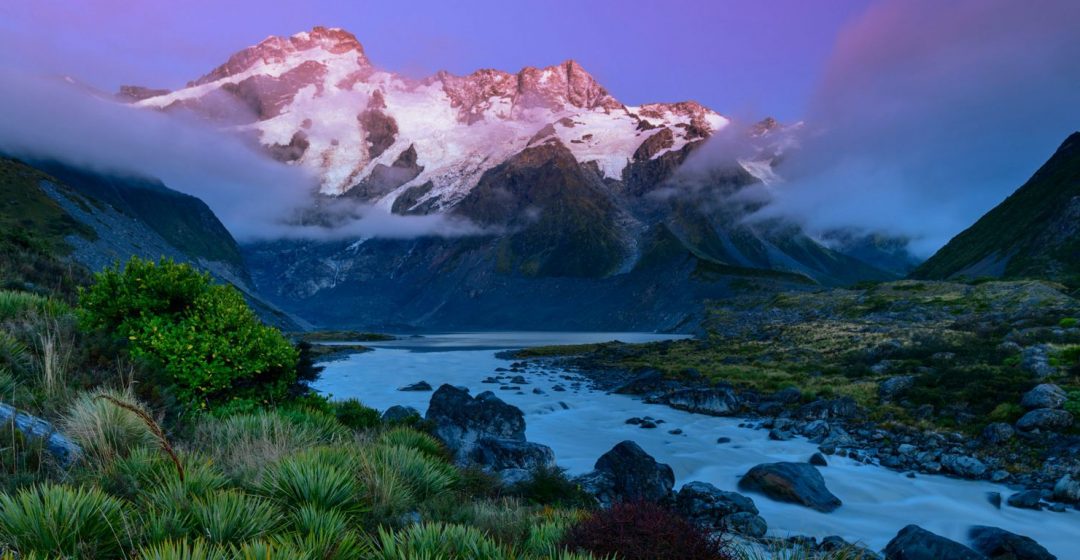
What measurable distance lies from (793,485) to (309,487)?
1679cm

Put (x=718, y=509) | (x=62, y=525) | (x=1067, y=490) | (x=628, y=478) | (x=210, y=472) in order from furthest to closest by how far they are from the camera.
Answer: (x=1067, y=490) → (x=628, y=478) → (x=718, y=509) → (x=210, y=472) → (x=62, y=525)

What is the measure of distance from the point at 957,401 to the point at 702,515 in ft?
66.9

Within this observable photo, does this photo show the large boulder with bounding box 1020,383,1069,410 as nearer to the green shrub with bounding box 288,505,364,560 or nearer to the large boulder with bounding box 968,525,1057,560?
the large boulder with bounding box 968,525,1057,560

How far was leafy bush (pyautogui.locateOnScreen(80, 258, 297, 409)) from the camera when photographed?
12859 mm

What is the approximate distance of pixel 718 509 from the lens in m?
15.1

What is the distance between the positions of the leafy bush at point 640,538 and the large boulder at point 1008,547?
35.6 feet

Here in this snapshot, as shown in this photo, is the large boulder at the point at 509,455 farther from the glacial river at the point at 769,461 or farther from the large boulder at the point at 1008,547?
the large boulder at the point at 1008,547

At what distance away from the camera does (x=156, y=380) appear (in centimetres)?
1198

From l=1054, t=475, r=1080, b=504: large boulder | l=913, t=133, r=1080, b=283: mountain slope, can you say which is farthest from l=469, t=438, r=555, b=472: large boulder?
l=913, t=133, r=1080, b=283: mountain slope

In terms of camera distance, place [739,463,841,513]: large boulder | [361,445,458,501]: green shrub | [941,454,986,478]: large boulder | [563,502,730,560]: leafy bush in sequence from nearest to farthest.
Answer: [563,502,730,560]: leafy bush, [361,445,458,501]: green shrub, [739,463,841,513]: large boulder, [941,454,986,478]: large boulder

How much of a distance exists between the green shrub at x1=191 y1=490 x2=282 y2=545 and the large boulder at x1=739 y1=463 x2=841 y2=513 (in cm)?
1716

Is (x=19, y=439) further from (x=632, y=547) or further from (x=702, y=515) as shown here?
(x=702, y=515)

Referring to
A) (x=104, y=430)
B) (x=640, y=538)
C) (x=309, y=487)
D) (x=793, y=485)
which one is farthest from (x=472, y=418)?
(x=640, y=538)

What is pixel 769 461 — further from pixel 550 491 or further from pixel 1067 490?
pixel 550 491
